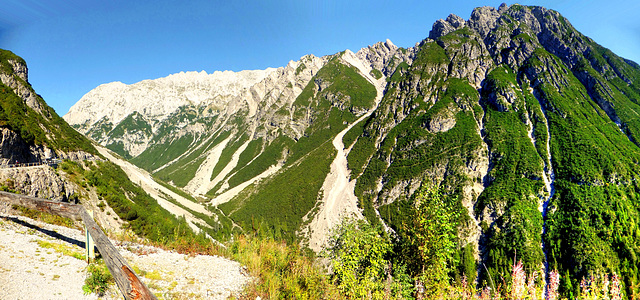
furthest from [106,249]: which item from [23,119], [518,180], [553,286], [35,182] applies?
[518,180]

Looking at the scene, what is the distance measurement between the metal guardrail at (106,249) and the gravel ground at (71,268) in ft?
3.73

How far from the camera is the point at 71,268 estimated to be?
322 inches

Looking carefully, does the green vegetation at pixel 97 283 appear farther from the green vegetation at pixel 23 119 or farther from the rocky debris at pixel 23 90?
the rocky debris at pixel 23 90

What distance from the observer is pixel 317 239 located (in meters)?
144

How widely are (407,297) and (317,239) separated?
140 metres

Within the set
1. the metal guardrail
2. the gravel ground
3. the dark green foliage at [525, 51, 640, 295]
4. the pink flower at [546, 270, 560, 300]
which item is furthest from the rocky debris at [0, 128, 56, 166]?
the dark green foliage at [525, 51, 640, 295]

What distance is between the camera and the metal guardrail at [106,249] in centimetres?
475

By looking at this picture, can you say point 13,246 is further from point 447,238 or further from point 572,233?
point 572,233

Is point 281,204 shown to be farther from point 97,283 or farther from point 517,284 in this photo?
point 517,284

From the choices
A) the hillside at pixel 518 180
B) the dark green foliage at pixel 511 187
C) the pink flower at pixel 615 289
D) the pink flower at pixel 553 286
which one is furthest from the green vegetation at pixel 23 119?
the dark green foliage at pixel 511 187

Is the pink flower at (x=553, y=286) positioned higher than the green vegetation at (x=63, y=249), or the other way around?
the pink flower at (x=553, y=286)

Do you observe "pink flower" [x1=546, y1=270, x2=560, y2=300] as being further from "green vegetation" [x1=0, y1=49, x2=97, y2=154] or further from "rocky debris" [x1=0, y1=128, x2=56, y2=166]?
"green vegetation" [x1=0, y1=49, x2=97, y2=154]

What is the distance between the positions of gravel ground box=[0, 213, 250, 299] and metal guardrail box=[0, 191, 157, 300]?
44.8 inches

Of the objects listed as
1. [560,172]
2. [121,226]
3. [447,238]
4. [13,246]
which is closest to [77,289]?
[13,246]
